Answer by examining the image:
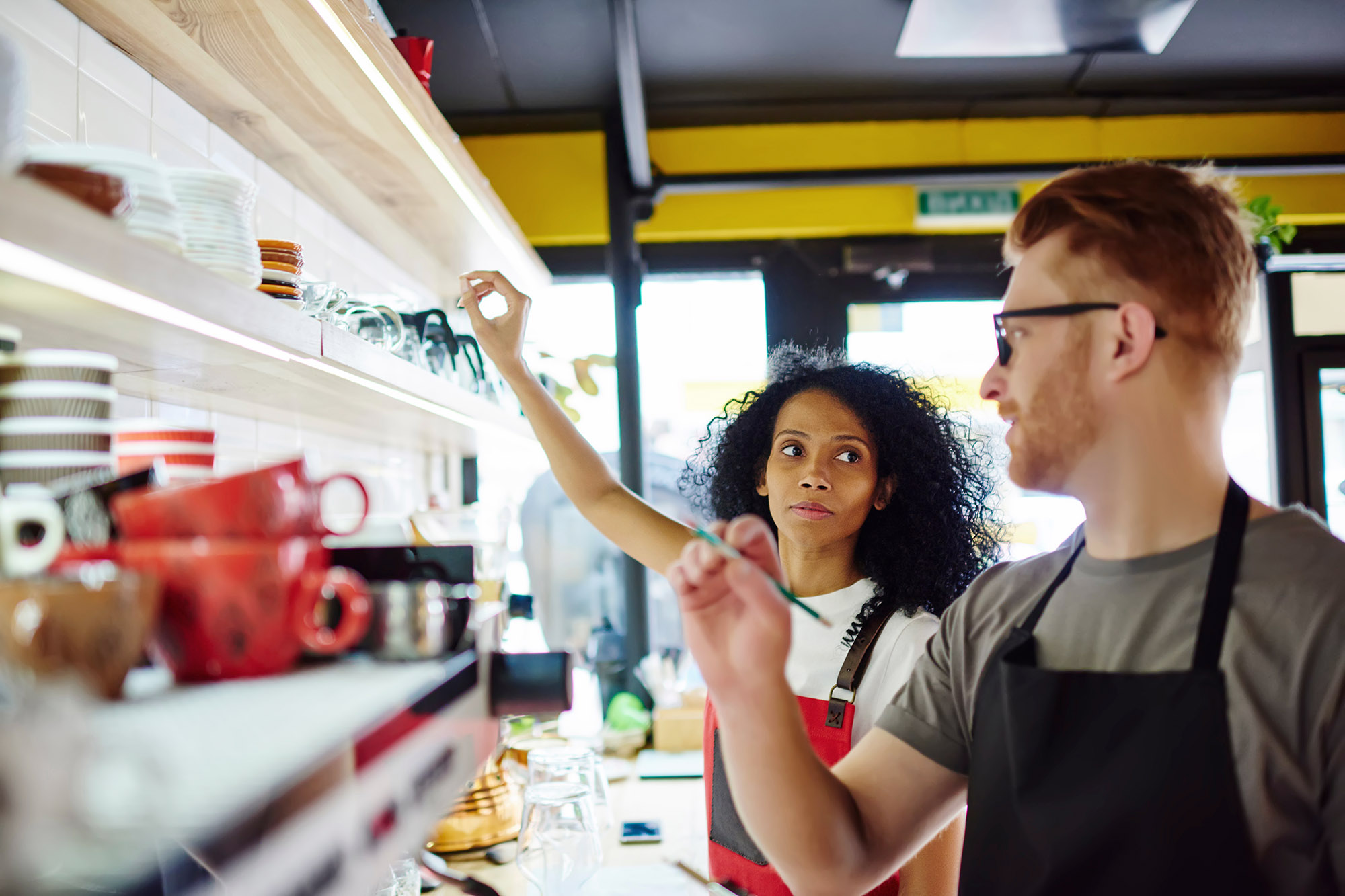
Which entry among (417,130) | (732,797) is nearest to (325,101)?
(417,130)

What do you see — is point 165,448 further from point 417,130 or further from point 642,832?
point 642,832

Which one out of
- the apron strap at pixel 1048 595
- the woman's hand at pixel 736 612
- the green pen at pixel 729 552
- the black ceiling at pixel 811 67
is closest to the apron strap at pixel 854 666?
the apron strap at pixel 1048 595

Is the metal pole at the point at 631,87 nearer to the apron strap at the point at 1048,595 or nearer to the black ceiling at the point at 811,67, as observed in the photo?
the black ceiling at the point at 811,67

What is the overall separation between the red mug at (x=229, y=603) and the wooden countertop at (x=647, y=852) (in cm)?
98

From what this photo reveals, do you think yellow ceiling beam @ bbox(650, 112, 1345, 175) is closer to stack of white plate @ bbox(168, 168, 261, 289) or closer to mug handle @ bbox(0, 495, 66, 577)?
stack of white plate @ bbox(168, 168, 261, 289)

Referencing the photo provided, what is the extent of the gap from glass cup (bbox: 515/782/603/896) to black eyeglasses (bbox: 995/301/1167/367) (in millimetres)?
835

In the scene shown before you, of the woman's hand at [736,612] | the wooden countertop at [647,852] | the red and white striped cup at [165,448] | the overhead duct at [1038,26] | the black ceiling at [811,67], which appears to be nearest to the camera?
the red and white striped cup at [165,448]

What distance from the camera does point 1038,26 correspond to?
2.24 meters

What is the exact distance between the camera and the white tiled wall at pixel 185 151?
1.10m

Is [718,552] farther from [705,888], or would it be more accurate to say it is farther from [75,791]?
[705,888]

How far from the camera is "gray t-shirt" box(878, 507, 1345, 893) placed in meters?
0.88

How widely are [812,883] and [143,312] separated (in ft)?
3.05

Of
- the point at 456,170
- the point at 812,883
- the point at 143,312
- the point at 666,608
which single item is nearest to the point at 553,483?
the point at 666,608

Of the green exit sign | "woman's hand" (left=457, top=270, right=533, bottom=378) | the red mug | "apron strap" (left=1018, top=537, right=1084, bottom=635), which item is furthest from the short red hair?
→ the green exit sign
